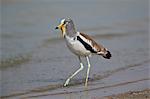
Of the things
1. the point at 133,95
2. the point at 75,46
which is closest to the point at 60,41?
the point at 75,46

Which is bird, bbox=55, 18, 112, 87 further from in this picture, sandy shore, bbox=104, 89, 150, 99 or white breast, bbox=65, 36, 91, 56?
sandy shore, bbox=104, 89, 150, 99

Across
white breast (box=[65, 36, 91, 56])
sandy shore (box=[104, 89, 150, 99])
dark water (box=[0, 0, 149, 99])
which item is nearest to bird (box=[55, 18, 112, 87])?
white breast (box=[65, 36, 91, 56])

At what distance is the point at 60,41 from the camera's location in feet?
57.9

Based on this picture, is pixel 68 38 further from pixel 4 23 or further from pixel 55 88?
pixel 4 23

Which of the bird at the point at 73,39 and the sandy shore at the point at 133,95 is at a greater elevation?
the bird at the point at 73,39

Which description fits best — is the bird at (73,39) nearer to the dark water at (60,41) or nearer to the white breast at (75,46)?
the white breast at (75,46)

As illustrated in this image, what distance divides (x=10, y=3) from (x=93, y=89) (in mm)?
18183

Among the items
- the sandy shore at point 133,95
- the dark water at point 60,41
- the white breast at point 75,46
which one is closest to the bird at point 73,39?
the white breast at point 75,46

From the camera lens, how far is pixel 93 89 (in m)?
10.2

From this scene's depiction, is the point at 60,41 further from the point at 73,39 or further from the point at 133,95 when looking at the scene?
the point at 133,95

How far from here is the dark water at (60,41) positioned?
11688 mm

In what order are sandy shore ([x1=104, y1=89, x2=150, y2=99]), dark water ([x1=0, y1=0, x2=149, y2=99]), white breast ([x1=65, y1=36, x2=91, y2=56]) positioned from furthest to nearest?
dark water ([x1=0, y1=0, x2=149, y2=99]) → white breast ([x1=65, y1=36, x2=91, y2=56]) → sandy shore ([x1=104, y1=89, x2=150, y2=99])

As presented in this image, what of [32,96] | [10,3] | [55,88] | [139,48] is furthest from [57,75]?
[10,3]

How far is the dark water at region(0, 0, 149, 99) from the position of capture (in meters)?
11.7
